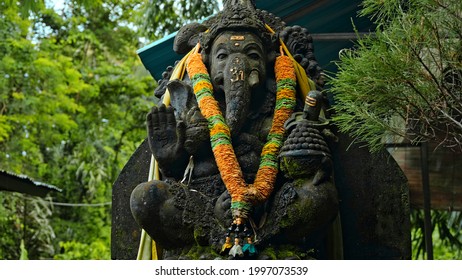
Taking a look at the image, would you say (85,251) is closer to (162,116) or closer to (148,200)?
(162,116)

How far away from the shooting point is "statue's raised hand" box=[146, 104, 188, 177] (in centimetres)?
734

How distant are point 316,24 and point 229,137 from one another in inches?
153

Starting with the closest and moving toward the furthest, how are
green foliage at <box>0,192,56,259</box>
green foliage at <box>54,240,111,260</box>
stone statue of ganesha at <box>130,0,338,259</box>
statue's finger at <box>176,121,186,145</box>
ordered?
1. stone statue of ganesha at <box>130,0,338,259</box>
2. statue's finger at <box>176,121,186,145</box>
3. green foliage at <box>0,192,56,259</box>
4. green foliage at <box>54,240,111,260</box>

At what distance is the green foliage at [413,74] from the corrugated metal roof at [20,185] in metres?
4.29

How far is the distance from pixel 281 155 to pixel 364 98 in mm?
792

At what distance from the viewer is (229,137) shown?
729 cm

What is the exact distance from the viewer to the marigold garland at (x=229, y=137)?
704 cm

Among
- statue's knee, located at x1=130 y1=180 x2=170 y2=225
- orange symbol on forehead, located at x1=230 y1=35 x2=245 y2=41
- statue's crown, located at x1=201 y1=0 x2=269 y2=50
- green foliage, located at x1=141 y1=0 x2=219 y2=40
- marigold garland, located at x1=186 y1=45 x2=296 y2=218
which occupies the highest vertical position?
green foliage, located at x1=141 y1=0 x2=219 y2=40

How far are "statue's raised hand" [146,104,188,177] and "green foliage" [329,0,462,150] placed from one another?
1.25 m

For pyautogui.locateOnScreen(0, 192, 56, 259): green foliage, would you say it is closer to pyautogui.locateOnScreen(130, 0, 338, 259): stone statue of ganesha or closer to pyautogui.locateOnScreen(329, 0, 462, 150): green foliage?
pyautogui.locateOnScreen(130, 0, 338, 259): stone statue of ganesha

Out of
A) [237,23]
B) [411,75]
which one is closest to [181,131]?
[237,23]

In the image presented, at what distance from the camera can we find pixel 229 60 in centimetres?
750

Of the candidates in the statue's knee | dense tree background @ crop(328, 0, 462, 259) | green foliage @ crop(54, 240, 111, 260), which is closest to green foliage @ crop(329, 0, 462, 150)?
dense tree background @ crop(328, 0, 462, 259)

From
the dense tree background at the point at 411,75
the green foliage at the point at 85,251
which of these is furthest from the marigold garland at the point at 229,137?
the green foliage at the point at 85,251
